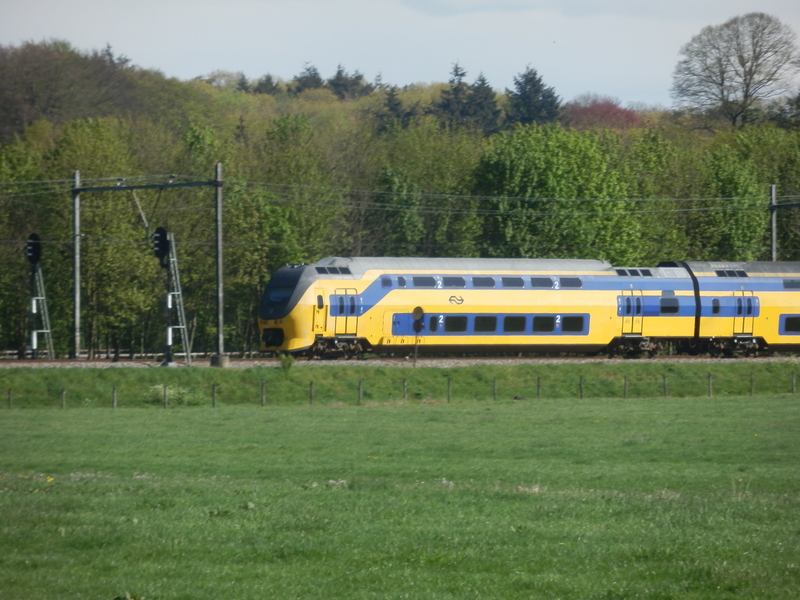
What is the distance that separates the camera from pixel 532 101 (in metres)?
108

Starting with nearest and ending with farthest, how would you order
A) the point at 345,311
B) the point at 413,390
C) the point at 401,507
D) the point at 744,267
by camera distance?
1. the point at 401,507
2. the point at 413,390
3. the point at 345,311
4. the point at 744,267

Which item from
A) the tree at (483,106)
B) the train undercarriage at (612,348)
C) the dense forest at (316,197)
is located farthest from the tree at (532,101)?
the train undercarriage at (612,348)

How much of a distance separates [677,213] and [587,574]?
59.5 metres

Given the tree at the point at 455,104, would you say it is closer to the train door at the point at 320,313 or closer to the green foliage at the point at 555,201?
the green foliage at the point at 555,201

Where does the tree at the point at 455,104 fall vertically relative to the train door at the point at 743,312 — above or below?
above

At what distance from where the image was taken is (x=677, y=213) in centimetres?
6800

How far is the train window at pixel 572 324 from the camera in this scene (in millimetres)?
46281

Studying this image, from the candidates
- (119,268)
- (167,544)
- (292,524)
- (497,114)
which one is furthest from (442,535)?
(497,114)

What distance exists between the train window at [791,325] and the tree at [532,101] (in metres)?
61.5

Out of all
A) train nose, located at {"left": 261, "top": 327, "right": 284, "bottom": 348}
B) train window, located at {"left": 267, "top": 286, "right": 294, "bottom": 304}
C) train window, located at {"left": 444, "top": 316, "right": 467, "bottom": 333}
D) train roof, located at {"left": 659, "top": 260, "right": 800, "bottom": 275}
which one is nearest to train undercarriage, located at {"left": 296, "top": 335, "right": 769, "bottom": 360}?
train window, located at {"left": 444, "top": 316, "right": 467, "bottom": 333}

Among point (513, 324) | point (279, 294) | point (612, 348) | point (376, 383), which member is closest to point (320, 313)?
point (279, 294)

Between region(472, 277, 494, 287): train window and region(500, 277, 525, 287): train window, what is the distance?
0.59 metres

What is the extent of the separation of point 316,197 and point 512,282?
68.0ft

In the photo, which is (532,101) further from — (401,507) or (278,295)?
(401,507)
